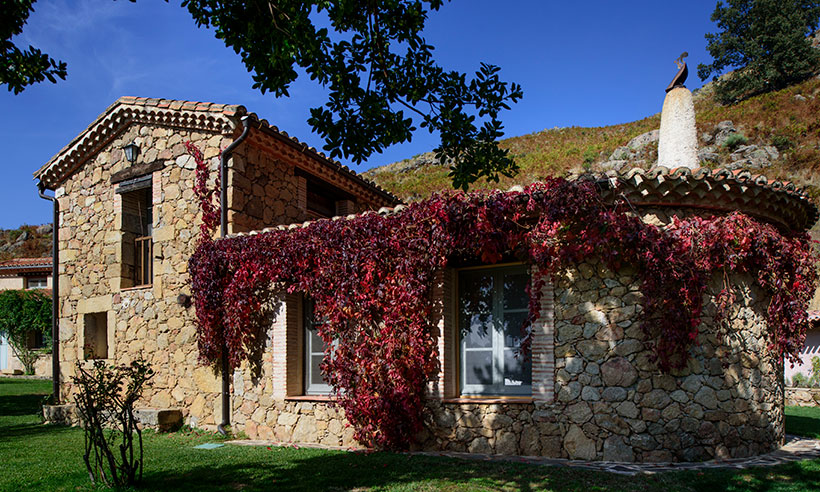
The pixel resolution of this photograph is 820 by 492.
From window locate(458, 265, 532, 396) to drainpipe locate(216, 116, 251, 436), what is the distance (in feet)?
13.4

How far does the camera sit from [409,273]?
7.84 m

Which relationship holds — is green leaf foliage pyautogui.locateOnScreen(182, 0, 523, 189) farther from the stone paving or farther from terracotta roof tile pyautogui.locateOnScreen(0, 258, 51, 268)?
terracotta roof tile pyautogui.locateOnScreen(0, 258, 51, 268)

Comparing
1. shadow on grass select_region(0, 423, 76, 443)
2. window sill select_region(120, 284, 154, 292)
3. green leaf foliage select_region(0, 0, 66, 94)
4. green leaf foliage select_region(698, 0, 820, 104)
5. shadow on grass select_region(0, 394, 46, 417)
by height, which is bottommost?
shadow on grass select_region(0, 394, 46, 417)

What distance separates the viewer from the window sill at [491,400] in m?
7.27

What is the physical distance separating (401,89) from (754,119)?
36.3m

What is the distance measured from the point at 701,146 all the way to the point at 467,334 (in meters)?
31.0

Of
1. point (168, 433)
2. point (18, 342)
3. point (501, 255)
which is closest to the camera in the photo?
point (501, 255)

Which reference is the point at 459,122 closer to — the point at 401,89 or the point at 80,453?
the point at 401,89

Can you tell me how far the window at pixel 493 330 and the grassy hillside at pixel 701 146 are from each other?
12861mm

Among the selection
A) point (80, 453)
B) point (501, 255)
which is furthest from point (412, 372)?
point (80, 453)

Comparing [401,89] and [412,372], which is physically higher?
[401,89]

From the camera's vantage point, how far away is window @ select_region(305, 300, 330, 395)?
9.31 metres

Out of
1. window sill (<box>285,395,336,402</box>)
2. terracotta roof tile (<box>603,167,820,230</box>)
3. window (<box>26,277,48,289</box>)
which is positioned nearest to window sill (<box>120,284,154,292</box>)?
window sill (<box>285,395,336,402</box>)

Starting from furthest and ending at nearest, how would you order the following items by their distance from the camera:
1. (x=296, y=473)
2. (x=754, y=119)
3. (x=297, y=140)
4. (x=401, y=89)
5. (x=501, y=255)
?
(x=754, y=119) → (x=297, y=140) → (x=501, y=255) → (x=296, y=473) → (x=401, y=89)
